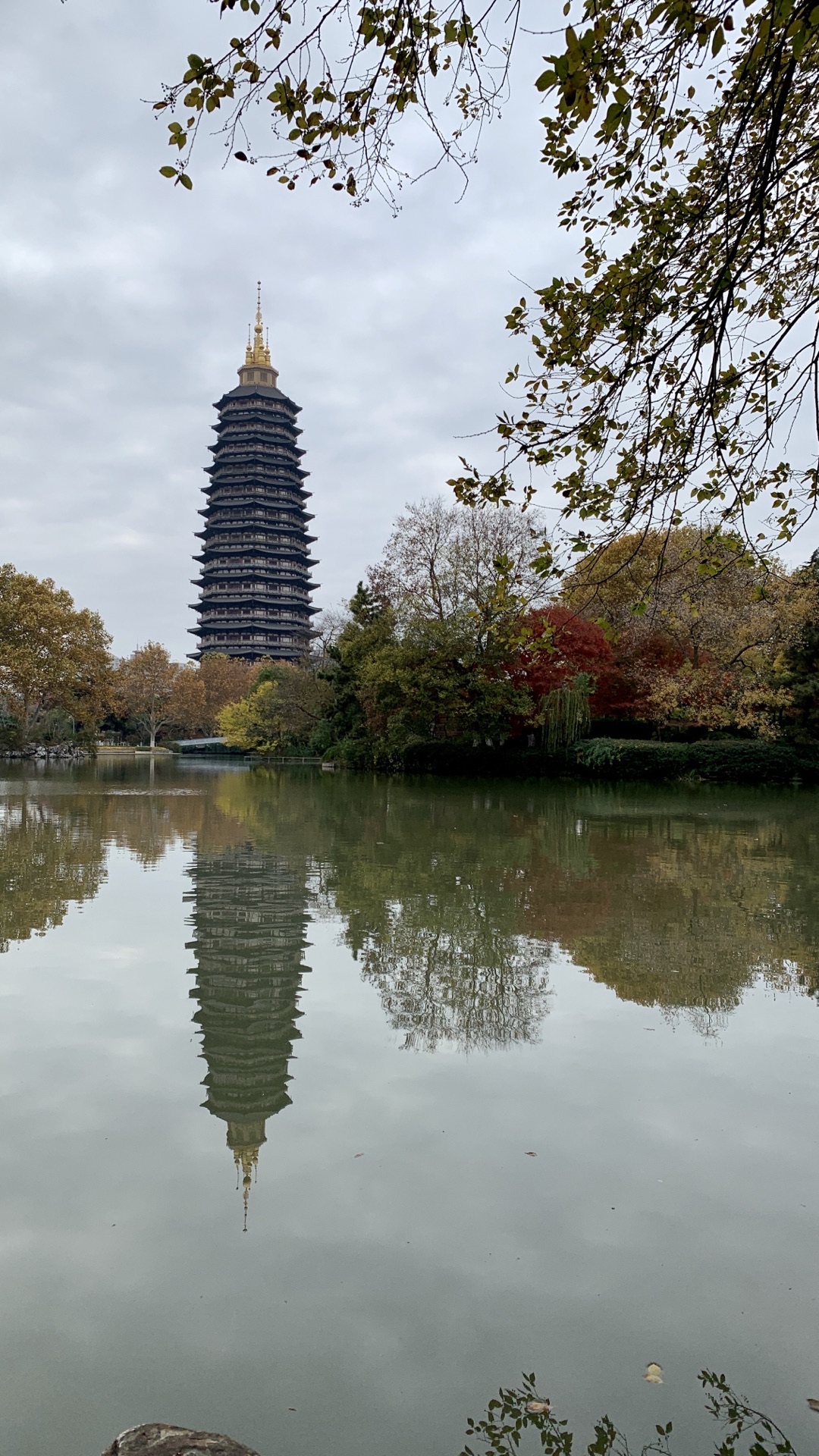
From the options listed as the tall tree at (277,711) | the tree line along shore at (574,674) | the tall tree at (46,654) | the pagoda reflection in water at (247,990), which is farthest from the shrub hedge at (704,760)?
the tall tree at (46,654)

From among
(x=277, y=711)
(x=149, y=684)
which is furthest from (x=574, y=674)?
(x=149, y=684)

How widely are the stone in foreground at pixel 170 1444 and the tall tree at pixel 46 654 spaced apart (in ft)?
135

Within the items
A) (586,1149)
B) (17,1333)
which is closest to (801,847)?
(586,1149)

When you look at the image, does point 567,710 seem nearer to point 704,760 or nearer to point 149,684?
point 704,760

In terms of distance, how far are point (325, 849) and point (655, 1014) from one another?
637cm

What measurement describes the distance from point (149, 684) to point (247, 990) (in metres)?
55.2

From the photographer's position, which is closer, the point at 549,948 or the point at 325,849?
the point at 549,948

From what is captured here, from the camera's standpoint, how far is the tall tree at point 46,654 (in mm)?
39312

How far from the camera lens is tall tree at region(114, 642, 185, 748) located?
5706 centimetres

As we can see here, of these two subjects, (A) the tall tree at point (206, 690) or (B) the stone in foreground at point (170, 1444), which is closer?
(B) the stone in foreground at point (170, 1444)

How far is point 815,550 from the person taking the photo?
70.9 ft

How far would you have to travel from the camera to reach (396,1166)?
2945 mm

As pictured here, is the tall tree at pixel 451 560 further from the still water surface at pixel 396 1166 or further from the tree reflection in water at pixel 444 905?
the still water surface at pixel 396 1166

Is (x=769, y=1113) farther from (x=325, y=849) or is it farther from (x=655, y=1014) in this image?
(x=325, y=849)
